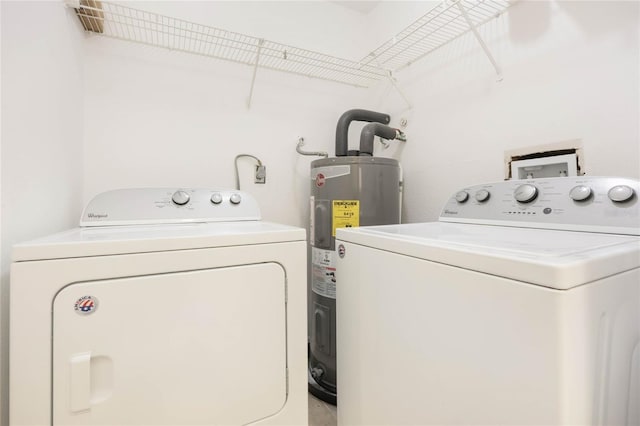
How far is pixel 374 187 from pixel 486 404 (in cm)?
100

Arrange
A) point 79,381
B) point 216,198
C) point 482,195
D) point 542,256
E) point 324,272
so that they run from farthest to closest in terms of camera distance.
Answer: point 324,272 < point 216,198 < point 482,195 < point 79,381 < point 542,256

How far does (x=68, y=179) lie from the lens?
112 cm

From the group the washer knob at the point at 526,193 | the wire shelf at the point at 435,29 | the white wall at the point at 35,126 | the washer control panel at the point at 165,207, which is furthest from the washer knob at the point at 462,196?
the white wall at the point at 35,126

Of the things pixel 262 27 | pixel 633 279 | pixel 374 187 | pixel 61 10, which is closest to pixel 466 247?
pixel 633 279

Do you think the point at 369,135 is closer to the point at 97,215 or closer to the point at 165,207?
the point at 165,207

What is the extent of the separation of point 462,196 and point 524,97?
1.61 ft

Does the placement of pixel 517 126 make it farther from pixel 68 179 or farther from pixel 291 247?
pixel 68 179

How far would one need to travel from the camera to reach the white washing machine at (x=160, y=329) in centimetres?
62

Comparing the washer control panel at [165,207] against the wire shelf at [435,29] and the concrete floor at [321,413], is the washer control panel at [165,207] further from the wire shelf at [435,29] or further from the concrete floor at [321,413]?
the wire shelf at [435,29]

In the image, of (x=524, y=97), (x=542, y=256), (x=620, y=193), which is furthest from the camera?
(x=524, y=97)

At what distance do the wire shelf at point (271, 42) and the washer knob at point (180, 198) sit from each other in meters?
0.71

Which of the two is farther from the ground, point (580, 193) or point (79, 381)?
point (580, 193)

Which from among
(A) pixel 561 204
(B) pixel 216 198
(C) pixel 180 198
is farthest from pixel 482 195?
(C) pixel 180 198

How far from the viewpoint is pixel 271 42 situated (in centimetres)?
138
